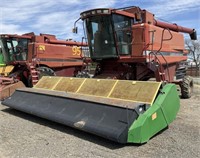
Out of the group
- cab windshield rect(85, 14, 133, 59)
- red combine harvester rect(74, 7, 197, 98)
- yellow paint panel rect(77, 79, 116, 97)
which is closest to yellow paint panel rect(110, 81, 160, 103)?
yellow paint panel rect(77, 79, 116, 97)

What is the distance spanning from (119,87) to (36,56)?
22.4ft

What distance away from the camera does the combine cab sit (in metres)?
4.41

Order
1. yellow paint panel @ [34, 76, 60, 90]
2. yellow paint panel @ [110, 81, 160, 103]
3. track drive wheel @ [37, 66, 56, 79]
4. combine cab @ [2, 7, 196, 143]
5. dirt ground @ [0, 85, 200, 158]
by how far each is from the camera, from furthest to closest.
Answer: track drive wheel @ [37, 66, 56, 79], yellow paint panel @ [34, 76, 60, 90], yellow paint panel @ [110, 81, 160, 103], combine cab @ [2, 7, 196, 143], dirt ground @ [0, 85, 200, 158]

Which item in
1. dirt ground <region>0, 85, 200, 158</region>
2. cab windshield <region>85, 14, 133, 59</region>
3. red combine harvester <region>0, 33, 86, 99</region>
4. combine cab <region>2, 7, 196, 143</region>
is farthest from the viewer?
red combine harvester <region>0, 33, 86, 99</region>

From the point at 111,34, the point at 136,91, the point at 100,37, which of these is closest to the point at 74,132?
the point at 136,91

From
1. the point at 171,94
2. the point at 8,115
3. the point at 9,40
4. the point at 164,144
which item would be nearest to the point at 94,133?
the point at 164,144

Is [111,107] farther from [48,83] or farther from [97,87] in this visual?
[48,83]

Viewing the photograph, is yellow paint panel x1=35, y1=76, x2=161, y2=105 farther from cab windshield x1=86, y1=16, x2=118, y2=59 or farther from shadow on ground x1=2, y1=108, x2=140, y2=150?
cab windshield x1=86, y1=16, x2=118, y2=59

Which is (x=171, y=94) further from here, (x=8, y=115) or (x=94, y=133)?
(x=8, y=115)

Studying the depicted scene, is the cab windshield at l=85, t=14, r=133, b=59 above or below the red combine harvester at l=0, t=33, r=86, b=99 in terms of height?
above

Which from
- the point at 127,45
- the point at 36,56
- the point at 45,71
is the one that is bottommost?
the point at 45,71

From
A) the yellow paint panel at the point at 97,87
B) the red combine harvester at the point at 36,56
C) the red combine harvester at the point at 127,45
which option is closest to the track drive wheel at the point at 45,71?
the red combine harvester at the point at 36,56

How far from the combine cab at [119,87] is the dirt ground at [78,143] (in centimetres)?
19

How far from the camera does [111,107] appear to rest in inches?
184
